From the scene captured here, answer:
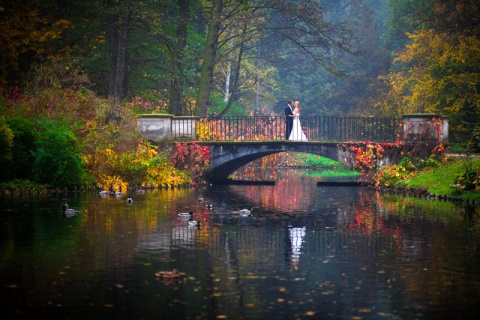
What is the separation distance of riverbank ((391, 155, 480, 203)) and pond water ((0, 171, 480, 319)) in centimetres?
263

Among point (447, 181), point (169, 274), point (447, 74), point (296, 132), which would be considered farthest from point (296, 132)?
point (169, 274)

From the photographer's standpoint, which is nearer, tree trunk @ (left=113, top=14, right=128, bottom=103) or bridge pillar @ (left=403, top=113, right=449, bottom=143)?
bridge pillar @ (left=403, top=113, right=449, bottom=143)

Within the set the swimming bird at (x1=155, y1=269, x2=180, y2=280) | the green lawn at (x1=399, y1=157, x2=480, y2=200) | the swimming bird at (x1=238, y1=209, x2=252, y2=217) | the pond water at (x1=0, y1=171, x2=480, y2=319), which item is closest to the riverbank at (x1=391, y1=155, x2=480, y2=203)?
the green lawn at (x1=399, y1=157, x2=480, y2=200)

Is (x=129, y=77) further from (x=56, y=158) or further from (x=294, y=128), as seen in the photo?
(x=56, y=158)

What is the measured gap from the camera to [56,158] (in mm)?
28297

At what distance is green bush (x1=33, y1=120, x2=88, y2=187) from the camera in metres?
28.3

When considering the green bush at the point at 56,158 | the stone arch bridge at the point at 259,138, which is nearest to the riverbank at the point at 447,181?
the stone arch bridge at the point at 259,138

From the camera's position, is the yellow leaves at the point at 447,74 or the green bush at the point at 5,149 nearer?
the green bush at the point at 5,149

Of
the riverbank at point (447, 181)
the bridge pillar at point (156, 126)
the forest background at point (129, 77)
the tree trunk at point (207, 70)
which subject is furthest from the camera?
the tree trunk at point (207, 70)

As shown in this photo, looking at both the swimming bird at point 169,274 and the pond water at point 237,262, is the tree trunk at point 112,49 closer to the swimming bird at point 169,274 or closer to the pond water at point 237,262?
the pond water at point 237,262

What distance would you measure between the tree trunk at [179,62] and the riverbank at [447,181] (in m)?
13.7

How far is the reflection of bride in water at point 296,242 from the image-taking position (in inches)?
595

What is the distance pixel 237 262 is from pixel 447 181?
54.2 feet

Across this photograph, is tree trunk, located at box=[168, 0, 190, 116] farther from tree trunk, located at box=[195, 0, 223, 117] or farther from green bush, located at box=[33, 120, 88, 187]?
green bush, located at box=[33, 120, 88, 187]
